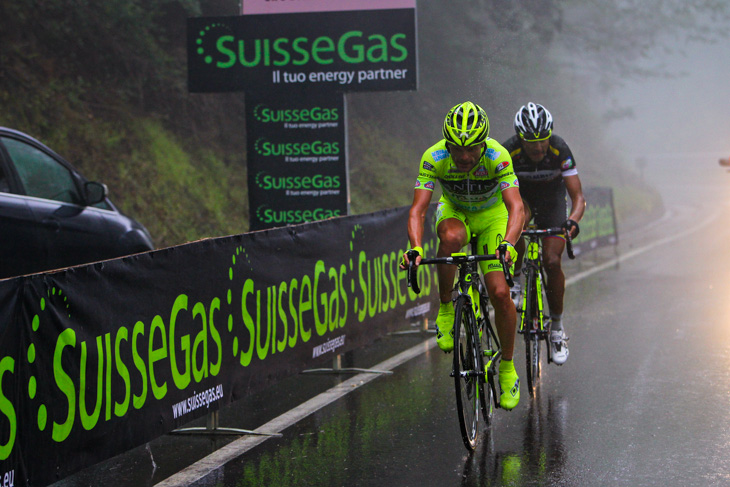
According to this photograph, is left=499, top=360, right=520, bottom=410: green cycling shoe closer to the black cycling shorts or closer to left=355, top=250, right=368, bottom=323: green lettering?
the black cycling shorts

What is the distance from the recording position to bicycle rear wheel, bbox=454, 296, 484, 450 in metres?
6.12

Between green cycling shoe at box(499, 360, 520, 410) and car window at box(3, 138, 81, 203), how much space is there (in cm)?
483

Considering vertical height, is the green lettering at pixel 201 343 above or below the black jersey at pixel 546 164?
below

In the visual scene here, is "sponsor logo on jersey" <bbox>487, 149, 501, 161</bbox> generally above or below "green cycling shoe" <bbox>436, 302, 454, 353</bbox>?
above

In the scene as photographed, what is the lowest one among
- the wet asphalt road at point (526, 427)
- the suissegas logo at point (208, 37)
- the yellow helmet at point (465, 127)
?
the wet asphalt road at point (526, 427)

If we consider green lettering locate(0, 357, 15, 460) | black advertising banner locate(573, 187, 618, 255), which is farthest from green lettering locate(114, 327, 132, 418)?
black advertising banner locate(573, 187, 618, 255)

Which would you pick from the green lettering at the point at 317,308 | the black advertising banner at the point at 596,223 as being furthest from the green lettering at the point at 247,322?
the black advertising banner at the point at 596,223

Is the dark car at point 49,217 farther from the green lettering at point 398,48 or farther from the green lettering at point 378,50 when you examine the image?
the green lettering at point 398,48

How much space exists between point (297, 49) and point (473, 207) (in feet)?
20.0

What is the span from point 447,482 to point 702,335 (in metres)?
5.64

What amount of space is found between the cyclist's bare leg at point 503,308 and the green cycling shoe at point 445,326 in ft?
0.98

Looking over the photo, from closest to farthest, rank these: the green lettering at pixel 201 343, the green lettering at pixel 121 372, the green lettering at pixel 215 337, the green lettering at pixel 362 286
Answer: the green lettering at pixel 121 372 < the green lettering at pixel 201 343 < the green lettering at pixel 215 337 < the green lettering at pixel 362 286

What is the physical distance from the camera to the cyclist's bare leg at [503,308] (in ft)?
21.5

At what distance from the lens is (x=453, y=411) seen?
7.52 metres
